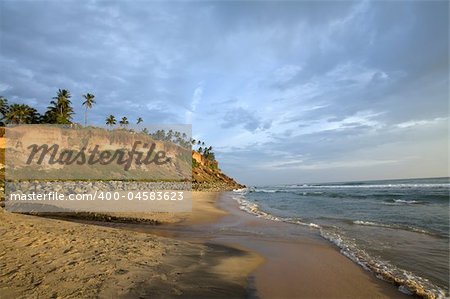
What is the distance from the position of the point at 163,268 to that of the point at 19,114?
188 feet

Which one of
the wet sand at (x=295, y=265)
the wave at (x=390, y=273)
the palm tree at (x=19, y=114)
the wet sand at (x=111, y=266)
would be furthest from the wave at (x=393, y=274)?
the palm tree at (x=19, y=114)

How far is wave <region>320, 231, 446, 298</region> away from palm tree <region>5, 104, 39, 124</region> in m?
58.1

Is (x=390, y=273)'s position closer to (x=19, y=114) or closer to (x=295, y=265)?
(x=295, y=265)

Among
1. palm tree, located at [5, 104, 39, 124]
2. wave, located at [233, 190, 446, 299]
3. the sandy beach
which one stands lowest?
wave, located at [233, 190, 446, 299]

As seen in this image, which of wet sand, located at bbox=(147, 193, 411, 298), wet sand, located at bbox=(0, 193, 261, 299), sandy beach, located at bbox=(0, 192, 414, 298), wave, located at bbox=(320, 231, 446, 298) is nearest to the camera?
wet sand, located at bbox=(0, 193, 261, 299)

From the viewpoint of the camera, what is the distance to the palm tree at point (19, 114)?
161 feet

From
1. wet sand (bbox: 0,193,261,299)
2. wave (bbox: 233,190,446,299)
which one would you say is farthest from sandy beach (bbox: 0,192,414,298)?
wave (bbox: 233,190,446,299)

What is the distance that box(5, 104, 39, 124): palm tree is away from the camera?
4899cm

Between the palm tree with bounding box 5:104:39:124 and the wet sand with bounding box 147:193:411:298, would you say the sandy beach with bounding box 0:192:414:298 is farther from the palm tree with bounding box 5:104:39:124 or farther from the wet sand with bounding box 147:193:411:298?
the palm tree with bounding box 5:104:39:124

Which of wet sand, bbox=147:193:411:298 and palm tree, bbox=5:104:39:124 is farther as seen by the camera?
palm tree, bbox=5:104:39:124

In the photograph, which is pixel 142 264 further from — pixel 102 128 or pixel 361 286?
pixel 102 128

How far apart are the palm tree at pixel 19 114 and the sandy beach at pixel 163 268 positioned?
49.9m

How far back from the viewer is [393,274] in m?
7.25

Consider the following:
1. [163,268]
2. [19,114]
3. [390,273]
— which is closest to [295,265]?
[390,273]
